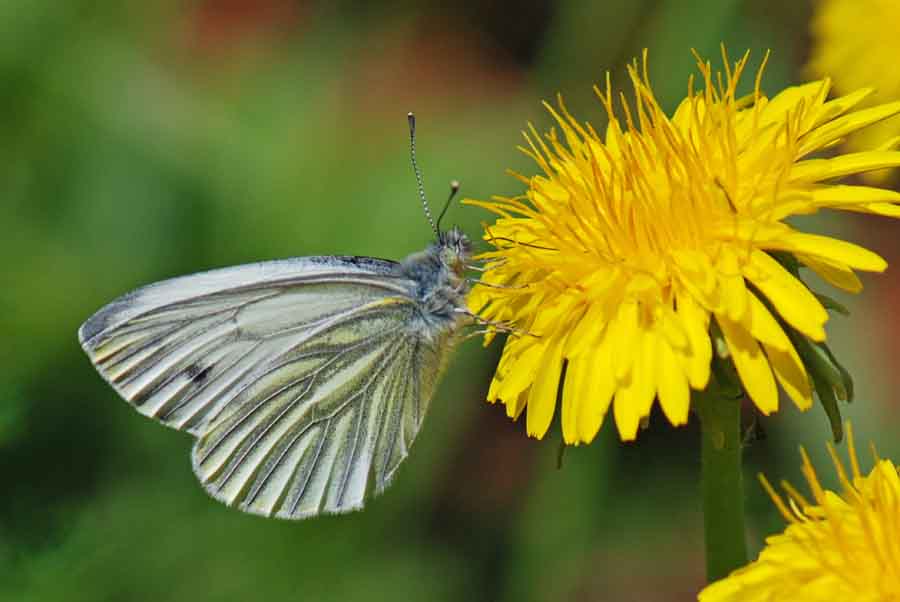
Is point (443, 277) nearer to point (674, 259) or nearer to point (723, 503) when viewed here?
point (674, 259)

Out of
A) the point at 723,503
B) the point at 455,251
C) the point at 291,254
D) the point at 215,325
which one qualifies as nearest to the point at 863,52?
the point at 455,251

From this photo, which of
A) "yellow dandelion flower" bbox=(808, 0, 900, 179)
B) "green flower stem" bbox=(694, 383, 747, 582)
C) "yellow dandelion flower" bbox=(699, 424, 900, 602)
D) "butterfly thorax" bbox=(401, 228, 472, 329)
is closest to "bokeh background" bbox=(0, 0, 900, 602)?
"yellow dandelion flower" bbox=(808, 0, 900, 179)

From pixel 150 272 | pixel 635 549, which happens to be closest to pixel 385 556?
pixel 635 549

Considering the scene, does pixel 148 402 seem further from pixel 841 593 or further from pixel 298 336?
pixel 841 593

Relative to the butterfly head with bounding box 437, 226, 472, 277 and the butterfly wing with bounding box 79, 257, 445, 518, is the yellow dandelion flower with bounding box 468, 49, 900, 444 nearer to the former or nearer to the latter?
the butterfly head with bounding box 437, 226, 472, 277

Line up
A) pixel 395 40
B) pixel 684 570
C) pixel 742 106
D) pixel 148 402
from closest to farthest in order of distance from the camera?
pixel 742 106 → pixel 148 402 → pixel 684 570 → pixel 395 40

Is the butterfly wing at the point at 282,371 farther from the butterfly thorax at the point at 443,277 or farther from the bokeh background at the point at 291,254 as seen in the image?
the bokeh background at the point at 291,254

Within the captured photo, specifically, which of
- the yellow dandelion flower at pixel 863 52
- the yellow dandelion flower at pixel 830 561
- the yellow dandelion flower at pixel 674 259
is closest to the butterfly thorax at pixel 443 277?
the yellow dandelion flower at pixel 674 259
